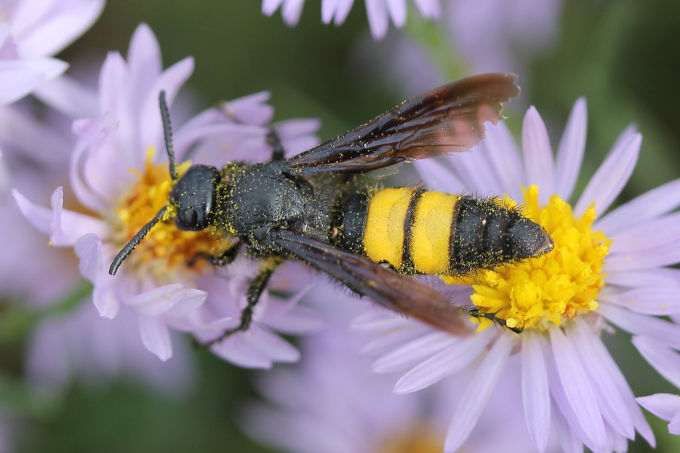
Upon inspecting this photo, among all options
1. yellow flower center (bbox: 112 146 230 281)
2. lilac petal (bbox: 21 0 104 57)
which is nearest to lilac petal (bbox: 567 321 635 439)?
yellow flower center (bbox: 112 146 230 281)

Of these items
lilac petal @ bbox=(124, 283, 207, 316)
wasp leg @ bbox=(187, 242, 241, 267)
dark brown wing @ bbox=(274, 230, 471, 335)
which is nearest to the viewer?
dark brown wing @ bbox=(274, 230, 471, 335)

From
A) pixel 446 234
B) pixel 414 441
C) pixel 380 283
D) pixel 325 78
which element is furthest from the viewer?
pixel 325 78

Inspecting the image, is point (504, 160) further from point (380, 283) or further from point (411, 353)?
point (380, 283)

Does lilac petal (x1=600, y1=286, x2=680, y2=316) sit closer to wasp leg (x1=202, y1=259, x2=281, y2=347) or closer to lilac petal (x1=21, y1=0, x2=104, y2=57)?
wasp leg (x1=202, y1=259, x2=281, y2=347)

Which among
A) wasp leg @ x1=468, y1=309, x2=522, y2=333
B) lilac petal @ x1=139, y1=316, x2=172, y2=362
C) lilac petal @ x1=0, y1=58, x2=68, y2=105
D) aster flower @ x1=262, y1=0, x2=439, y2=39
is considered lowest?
lilac petal @ x1=139, y1=316, x2=172, y2=362

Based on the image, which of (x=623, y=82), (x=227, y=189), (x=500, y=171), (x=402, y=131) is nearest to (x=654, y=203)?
(x=500, y=171)

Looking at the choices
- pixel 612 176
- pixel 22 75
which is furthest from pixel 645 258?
pixel 22 75
